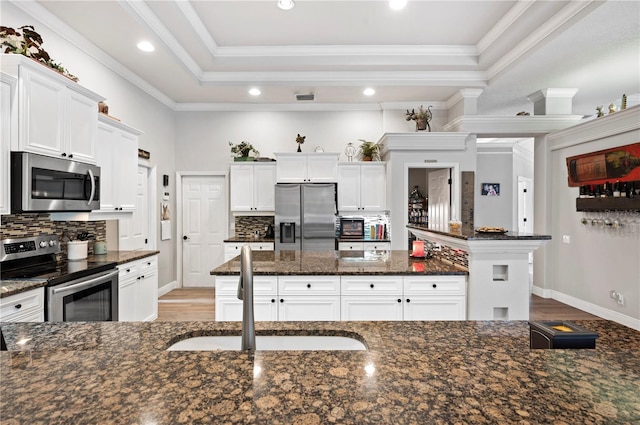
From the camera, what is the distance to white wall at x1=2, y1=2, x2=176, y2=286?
3.24 meters

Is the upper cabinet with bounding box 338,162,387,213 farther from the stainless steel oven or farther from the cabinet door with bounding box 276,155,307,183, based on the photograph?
the stainless steel oven

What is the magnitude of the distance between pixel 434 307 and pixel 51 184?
10.1 ft

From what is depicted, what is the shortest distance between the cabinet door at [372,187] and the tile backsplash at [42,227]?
12.1 feet

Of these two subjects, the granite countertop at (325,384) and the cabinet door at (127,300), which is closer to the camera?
the granite countertop at (325,384)

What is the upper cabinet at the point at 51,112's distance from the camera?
2.37 metres

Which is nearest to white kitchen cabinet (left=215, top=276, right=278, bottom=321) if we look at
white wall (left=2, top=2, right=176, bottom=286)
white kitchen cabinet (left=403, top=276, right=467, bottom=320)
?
white kitchen cabinet (left=403, top=276, right=467, bottom=320)

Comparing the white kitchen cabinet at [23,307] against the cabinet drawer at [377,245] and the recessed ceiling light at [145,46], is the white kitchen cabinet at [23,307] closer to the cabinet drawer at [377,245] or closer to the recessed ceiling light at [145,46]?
the recessed ceiling light at [145,46]

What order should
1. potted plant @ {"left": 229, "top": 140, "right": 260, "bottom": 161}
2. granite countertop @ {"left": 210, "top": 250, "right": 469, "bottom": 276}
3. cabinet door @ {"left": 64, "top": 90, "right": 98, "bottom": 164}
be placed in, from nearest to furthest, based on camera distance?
granite countertop @ {"left": 210, "top": 250, "right": 469, "bottom": 276} < cabinet door @ {"left": 64, "top": 90, "right": 98, "bottom": 164} < potted plant @ {"left": 229, "top": 140, "right": 260, "bottom": 161}

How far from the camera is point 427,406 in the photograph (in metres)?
0.62

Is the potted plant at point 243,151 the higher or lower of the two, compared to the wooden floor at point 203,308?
higher

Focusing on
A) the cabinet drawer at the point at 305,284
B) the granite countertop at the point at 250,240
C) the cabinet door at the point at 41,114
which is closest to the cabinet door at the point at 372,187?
the granite countertop at the point at 250,240

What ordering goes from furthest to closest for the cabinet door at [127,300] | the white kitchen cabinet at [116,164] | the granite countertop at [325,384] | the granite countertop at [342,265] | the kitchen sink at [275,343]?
1. the white kitchen cabinet at [116,164]
2. the cabinet door at [127,300]
3. the granite countertop at [342,265]
4. the kitchen sink at [275,343]
5. the granite countertop at [325,384]

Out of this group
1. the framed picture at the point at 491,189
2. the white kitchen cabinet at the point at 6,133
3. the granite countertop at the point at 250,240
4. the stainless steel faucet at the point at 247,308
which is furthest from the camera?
the framed picture at the point at 491,189

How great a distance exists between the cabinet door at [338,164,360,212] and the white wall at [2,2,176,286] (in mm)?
2880
